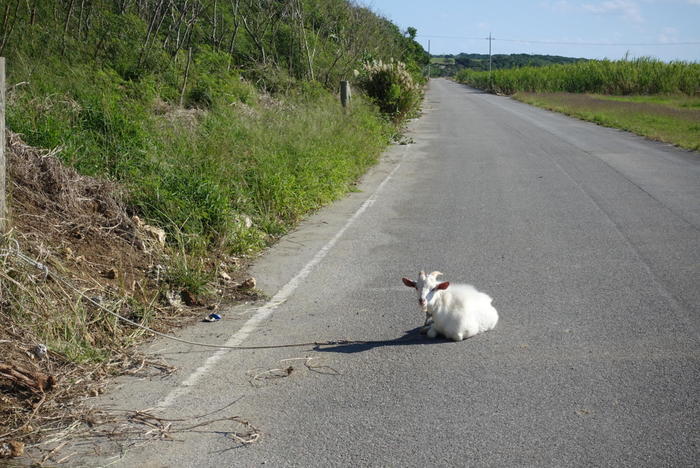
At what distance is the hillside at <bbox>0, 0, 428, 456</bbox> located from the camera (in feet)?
17.6

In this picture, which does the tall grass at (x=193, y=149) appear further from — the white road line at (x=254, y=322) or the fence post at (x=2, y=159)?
the fence post at (x=2, y=159)

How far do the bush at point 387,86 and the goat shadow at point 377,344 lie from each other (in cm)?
1871

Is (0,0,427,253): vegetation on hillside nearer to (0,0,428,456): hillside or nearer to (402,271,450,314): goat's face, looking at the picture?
(0,0,428,456): hillside

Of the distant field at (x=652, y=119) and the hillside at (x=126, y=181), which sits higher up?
the hillside at (x=126, y=181)

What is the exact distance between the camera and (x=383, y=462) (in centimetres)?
387

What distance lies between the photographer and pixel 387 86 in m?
24.2

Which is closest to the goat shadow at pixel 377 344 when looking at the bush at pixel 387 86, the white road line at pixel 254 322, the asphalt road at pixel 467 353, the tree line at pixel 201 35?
the asphalt road at pixel 467 353

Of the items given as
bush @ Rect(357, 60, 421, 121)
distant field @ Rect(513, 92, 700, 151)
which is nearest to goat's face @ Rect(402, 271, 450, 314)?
distant field @ Rect(513, 92, 700, 151)

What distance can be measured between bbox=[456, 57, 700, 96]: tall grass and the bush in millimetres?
36931

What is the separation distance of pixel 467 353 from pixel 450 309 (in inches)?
15.6

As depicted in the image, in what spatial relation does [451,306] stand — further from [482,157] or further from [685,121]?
[685,121]

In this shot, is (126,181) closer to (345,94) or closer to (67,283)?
(67,283)

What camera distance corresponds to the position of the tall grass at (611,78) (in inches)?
2172

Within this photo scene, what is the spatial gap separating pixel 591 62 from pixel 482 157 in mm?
52851
